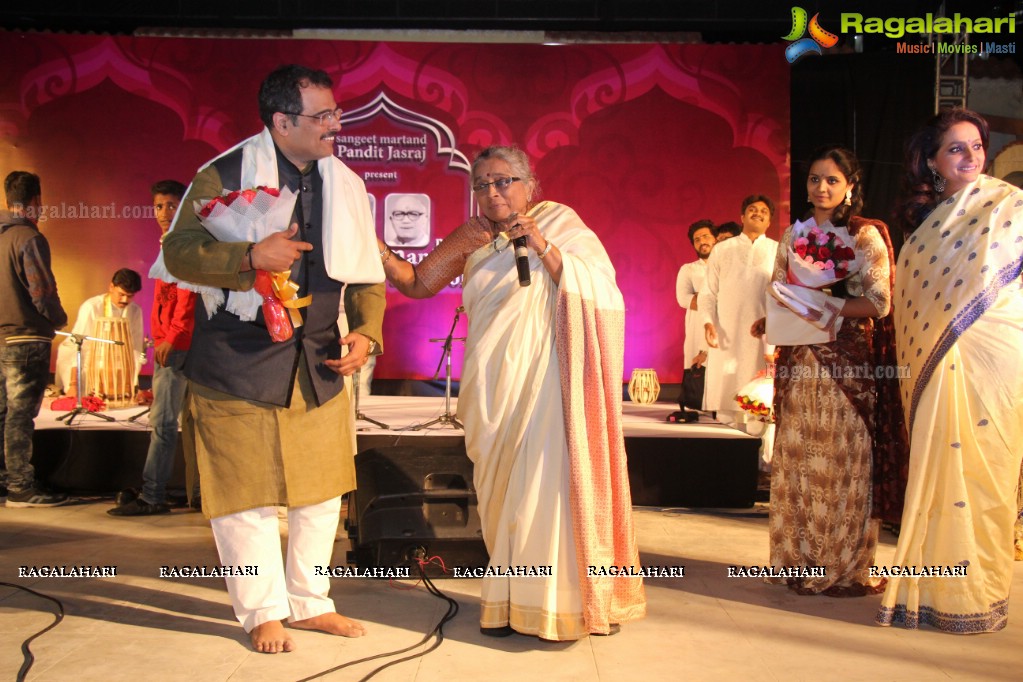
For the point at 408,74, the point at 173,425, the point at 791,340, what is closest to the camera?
the point at 791,340

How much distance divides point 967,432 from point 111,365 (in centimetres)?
575

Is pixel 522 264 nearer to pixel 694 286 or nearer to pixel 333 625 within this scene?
pixel 333 625

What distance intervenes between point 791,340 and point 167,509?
11.7 ft

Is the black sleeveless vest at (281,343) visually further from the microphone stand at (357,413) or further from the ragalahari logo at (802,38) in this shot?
the ragalahari logo at (802,38)

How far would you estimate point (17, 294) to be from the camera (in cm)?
555

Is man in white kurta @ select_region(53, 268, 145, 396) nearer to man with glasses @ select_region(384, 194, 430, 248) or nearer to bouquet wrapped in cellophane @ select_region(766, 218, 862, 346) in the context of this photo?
man with glasses @ select_region(384, 194, 430, 248)

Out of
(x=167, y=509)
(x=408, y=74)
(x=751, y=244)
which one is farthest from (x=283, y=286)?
(x=408, y=74)

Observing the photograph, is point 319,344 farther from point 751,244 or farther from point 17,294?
point 751,244

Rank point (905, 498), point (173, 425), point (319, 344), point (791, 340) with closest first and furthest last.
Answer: point (319, 344), point (905, 498), point (791, 340), point (173, 425)

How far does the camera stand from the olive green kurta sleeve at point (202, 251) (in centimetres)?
301

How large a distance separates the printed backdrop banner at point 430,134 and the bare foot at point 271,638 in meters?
6.79

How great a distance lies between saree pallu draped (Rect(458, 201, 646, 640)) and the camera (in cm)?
325

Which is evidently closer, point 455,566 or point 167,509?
point 455,566

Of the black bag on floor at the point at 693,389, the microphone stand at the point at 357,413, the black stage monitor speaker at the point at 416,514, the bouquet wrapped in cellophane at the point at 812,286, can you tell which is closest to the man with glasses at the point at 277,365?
the black stage monitor speaker at the point at 416,514
